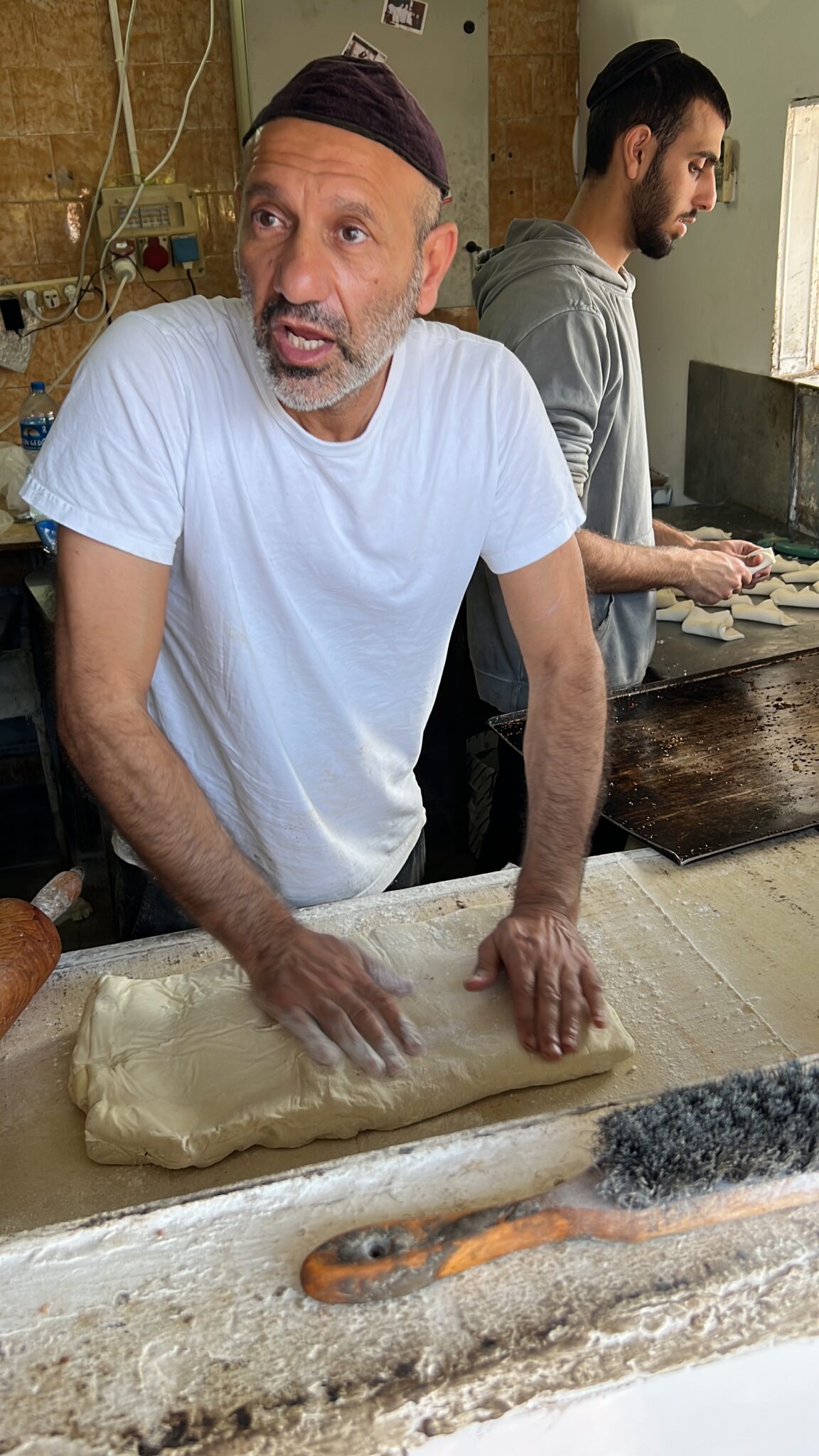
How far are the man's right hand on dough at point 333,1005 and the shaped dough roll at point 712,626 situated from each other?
1649 mm

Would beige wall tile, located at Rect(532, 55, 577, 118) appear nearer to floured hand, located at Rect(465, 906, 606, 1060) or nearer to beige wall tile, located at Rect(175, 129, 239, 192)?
beige wall tile, located at Rect(175, 129, 239, 192)

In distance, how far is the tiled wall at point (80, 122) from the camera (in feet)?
12.8

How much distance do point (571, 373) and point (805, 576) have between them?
3.67 ft

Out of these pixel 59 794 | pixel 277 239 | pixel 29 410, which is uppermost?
pixel 277 239

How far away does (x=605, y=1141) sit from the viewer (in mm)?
736

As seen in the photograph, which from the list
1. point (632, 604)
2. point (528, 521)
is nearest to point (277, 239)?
point (528, 521)

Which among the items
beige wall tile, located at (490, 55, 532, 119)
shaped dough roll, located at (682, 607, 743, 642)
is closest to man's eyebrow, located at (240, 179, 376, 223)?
shaped dough roll, located at (682, 607, 743, 642)

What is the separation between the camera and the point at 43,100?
13.0ft

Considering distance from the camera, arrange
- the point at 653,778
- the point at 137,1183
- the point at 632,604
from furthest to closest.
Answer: the point at 632,604
the point at 653,778
the point at 137,1183

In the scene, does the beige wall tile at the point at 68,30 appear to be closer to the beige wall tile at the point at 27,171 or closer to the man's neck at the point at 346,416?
the beige wall tile at the point at 27,171

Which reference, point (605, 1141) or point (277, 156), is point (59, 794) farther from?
point (605, 1141)

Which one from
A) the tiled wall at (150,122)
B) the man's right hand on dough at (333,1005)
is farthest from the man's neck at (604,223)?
the tiled wall at (150,122)

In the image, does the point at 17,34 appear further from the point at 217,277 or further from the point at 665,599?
the point at 665,599

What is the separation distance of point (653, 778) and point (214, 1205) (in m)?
1.19
